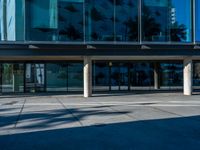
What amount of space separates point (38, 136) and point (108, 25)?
1604 centimetres

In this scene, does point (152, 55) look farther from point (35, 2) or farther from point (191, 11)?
point (35, 2)

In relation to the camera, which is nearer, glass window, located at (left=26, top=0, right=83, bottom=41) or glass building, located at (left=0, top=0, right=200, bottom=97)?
glass window, located at (left=26, top=0, right=83, bottom=41)

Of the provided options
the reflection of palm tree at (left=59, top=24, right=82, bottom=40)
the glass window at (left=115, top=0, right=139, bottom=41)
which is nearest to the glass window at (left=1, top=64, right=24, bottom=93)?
the reflection of palm tree at (left=59, top=24, right=82, bottom=40)

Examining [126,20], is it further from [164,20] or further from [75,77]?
[75,77]

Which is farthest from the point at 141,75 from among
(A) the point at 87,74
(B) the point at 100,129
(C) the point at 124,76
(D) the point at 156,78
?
(B) the point at 100,129

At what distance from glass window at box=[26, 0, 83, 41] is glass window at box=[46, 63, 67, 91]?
8319 mm

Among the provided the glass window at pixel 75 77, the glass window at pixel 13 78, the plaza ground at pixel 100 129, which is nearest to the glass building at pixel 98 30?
the glass window at pixel 13 78

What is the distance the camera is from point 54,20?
82.8 feet

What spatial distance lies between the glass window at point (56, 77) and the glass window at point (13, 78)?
7.30 feet

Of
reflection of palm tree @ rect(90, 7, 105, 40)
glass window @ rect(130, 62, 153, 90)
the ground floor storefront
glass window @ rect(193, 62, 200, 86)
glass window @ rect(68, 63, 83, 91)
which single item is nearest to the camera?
reflection of palm tree @ rect(90, 7, 105, 40)

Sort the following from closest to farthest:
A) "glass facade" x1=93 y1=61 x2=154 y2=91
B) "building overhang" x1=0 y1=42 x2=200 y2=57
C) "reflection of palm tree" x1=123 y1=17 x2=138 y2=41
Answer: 1. "building overhang" x1=0 y1=42 x2=200 y2=57
2. "reflection of palm tree" x1=123 y1=17 x2=138 y2=41
3. "glass facade" x1=93 y1=61 x2=154 y2=91

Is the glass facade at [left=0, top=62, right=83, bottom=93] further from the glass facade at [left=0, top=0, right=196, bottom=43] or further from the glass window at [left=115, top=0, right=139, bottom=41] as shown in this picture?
the glass window at [left=115, top=0, right=139, bottom=41]

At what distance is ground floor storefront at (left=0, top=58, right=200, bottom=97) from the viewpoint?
33031mm

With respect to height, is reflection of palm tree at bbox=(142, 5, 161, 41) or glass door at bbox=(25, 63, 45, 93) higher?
reflection of palm tree at bbox=(142, 5, 161, 41)
